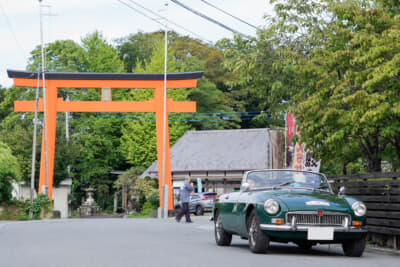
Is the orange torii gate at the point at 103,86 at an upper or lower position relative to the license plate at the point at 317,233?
upper

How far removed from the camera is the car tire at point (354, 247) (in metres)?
10.7

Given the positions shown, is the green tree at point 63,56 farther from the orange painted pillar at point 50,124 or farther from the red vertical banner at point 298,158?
the red vertical banner at point 298,158

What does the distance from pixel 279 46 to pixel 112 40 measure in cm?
5177

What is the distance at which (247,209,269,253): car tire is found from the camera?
10.6 metres

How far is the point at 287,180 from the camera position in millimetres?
11945

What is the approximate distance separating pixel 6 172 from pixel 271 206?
2716 centimetres

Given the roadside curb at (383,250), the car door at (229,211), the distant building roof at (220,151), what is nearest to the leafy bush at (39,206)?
the distant building roof at (220,151)

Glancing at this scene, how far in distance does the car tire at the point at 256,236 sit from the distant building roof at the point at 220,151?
38694 mm

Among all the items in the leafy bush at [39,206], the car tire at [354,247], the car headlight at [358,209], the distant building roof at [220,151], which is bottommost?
the leafy bush at [39,206]

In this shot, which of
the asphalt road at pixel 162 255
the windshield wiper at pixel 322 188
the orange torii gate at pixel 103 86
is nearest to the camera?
the asphalt road at pixel 162 255

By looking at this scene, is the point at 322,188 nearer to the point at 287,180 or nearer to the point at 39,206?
the point at 287,180

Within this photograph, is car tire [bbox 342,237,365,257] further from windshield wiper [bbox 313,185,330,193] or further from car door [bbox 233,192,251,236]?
car door [bbox 233,192,251,236]

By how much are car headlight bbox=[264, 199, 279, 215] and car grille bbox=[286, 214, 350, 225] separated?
0.20 metres

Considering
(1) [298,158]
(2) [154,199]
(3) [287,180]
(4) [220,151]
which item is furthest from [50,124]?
(3) [287,180]
